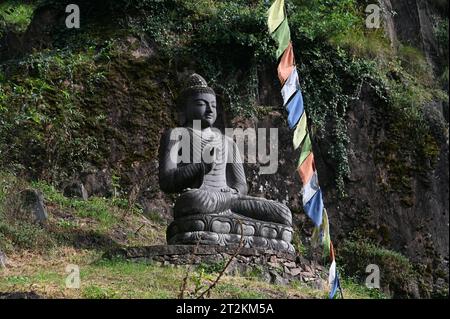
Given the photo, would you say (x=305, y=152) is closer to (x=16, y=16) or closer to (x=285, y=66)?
(x=285, y=66)

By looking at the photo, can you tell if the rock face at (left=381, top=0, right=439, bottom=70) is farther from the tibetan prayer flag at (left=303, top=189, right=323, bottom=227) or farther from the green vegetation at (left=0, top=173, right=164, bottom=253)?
Result: the tibetan prayer flag at (left=303, top=189, right=323, bottom=227)

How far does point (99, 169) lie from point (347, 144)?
4.48 meters

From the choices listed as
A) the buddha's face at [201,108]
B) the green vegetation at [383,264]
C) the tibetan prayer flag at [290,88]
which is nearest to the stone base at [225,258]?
the tibetan prayer flag at [290,88]

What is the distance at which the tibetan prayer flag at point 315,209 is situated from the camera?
9.21m

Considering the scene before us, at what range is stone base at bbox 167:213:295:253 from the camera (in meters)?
10.2

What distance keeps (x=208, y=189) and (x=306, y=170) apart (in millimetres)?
1826

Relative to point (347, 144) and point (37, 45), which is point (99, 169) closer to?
point (37, 45)

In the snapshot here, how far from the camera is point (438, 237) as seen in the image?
15.4 metres

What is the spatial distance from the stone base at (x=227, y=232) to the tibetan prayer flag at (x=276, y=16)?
2.41 metres

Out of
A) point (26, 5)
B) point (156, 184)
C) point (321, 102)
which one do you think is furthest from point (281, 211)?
point (26, 5)

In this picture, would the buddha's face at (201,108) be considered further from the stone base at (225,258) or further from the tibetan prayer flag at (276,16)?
the stone base at (225,258)

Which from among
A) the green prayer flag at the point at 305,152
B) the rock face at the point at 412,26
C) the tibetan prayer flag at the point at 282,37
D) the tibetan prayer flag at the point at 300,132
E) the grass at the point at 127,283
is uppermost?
the rock face at the point at 412,26

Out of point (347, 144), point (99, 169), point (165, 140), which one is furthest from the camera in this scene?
point (347, 144)

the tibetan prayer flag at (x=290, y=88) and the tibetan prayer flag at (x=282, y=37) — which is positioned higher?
the tibetan prayer flag at (x=282, y=37)
